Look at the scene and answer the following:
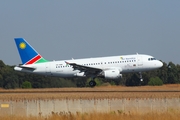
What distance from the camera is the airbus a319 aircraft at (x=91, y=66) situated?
187 feet

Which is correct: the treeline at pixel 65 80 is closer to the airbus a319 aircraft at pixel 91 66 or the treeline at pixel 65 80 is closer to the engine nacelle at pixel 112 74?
the airbus a319 aircraft at pixel 91 66

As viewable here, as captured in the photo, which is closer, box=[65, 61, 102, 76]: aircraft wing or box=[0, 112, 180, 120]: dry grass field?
box=[0, 112, 180, 120]: dry grass field

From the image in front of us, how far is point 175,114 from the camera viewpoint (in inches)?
1122

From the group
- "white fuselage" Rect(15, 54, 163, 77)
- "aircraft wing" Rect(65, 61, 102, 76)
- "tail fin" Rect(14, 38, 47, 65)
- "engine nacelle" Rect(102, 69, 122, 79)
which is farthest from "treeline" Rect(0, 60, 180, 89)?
"engine nacelle" Rect(102, 69, 122, 79)

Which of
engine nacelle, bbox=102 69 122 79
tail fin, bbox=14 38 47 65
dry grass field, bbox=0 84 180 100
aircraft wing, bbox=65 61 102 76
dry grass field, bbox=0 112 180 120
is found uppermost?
tail fin, bbox=14 38 47 65

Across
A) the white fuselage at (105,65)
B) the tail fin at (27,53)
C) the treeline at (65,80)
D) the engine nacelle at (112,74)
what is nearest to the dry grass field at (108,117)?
the engine nacelle at (112,74)

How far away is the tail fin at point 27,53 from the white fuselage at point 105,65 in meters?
0.91

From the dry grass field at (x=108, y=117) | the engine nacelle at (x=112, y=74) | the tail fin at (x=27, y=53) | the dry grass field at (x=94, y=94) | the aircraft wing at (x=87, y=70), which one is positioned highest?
the tail fin at (x=27, y=53)

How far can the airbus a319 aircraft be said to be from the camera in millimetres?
57094

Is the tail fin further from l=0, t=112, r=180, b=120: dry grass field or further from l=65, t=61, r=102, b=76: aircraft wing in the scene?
l=0, t=112, r=180, b=120: dry grass field

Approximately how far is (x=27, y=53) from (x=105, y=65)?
9.91 m

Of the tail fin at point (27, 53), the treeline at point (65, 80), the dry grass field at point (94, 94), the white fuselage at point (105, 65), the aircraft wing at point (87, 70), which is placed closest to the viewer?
the dry grass field at point (94, 94)

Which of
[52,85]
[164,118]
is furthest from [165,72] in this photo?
[164,118]

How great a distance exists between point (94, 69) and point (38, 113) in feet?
89.9
